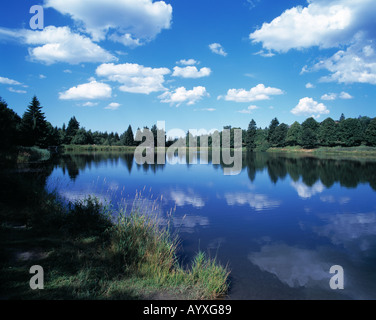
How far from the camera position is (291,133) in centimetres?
8806

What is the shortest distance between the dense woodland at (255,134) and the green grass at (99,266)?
32.9ft

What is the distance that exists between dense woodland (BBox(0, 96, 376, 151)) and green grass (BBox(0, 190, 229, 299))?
32.9 feet

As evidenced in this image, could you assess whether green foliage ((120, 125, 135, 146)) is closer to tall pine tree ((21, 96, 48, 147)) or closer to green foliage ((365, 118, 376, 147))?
tall pine tree ((21, 96, 48, 147))

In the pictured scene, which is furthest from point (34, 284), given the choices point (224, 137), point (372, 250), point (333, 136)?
point (224, 137)

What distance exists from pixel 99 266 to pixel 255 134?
104627mm

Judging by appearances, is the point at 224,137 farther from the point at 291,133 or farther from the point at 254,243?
the point at 254,243

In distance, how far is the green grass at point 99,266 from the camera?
459 cm

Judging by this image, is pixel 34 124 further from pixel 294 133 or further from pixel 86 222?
pixel 294 133

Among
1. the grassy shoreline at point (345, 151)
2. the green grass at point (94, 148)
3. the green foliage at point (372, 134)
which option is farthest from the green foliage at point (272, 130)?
A: the green grass at point (94, 148)

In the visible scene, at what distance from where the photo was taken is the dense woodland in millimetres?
46334

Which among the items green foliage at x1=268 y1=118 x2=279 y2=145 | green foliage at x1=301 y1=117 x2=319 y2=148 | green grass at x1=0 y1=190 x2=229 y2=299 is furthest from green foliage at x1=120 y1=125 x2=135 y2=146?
green grass at x1=0 y1=190 x2=229 y2=299

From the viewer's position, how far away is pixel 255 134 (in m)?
104
